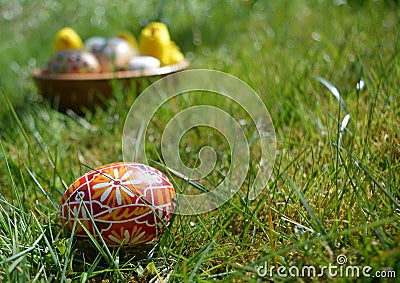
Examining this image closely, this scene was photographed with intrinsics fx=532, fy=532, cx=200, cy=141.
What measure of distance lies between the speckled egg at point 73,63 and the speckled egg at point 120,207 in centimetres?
117

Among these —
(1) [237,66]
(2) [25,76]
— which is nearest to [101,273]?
(1) [237,66]

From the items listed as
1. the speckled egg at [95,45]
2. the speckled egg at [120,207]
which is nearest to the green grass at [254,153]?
the speckled egg at [120,207]

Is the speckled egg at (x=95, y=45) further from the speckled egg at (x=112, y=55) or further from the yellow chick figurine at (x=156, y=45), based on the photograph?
the yellow chick figurine at (x=156, y=45)

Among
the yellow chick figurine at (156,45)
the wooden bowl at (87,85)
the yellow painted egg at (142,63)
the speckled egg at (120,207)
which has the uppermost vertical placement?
the yellow chick figurine at (156,45)

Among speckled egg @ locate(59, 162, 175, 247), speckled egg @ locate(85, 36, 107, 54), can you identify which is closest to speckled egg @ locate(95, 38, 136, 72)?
speckled egg @ locate(85, 36, 107, 54)

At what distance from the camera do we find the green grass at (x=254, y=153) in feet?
3.30

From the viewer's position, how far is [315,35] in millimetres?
2373

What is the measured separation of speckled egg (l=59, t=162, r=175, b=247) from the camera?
1104 millimetres

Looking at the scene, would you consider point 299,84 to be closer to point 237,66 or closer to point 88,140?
point 237,66

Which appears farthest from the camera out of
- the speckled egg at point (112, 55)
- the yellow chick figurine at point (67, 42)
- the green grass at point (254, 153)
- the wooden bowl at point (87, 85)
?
the yellow chick figurine at point (67, 42)

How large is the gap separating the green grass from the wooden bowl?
0.06 m

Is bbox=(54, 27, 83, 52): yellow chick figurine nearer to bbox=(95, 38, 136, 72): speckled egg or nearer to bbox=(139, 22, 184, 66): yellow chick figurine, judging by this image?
bbox=(95, 38, 136, 72): speckled egg

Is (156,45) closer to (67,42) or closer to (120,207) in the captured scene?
(67,42)

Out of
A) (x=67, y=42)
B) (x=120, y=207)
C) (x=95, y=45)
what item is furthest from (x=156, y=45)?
(x=120, y=207)
